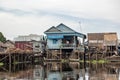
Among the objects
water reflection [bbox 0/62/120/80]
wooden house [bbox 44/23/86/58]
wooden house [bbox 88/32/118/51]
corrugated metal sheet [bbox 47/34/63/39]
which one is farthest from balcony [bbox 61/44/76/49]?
water reflection [bbox 0/62/120/80]

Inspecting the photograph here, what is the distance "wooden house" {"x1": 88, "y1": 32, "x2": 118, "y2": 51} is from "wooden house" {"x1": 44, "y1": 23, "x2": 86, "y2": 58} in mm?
2454

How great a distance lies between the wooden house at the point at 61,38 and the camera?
6269cm

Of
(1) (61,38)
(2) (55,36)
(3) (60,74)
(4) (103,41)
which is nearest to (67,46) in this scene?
(1) (61,38)

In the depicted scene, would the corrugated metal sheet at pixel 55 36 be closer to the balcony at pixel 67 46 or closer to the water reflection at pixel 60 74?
the balcony at pixel 67 46

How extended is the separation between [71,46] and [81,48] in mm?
2208

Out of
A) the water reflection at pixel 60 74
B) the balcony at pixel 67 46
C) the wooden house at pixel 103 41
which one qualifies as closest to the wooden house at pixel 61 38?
the balcony at pixel 67 46

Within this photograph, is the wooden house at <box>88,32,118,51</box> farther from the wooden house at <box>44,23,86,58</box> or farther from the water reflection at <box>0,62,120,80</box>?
the water reflection at <box>0,62,120,80</box>

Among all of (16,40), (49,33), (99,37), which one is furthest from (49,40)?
(16,40)

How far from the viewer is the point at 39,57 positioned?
65.6 m

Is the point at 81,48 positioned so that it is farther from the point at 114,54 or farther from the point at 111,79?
the point at 111,79

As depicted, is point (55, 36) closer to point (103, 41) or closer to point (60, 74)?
point (103, 41)

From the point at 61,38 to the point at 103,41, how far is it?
8.45 meters

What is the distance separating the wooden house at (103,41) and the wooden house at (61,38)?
2.45 m

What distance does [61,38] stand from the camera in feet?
209
